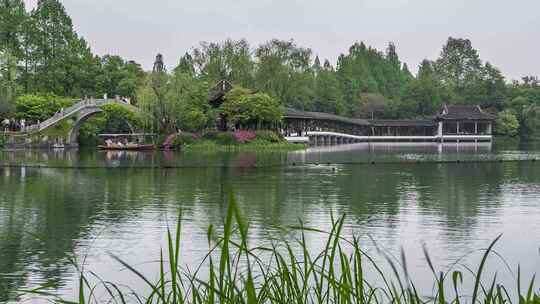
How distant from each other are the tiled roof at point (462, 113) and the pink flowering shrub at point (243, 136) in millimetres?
28873

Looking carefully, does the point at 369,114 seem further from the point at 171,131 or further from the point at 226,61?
the point at 171,131

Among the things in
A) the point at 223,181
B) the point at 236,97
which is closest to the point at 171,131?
the point at 236,97

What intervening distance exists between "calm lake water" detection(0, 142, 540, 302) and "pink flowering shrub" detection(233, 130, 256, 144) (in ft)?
80.8

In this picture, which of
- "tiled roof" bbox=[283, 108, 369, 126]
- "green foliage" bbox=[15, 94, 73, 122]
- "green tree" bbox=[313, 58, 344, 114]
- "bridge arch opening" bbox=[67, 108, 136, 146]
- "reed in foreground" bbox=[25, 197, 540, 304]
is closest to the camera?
"reed in foreground" bbox=[25, 197, 540, 304]

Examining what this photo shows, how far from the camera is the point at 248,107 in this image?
5409 cm

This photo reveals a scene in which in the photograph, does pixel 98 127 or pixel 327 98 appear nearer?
pixel 98 127

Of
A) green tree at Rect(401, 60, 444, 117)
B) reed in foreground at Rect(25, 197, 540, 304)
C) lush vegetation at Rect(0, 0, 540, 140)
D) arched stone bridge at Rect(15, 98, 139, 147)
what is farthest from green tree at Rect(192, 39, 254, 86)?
reed in foreground at Rect(25, 197, 540, 304)

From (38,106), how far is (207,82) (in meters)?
14.2

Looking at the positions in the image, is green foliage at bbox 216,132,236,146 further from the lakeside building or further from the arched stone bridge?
the lakeside building

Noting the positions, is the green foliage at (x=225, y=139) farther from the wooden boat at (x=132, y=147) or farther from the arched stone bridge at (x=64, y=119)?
the arched stone bridge at (x=64, y=119)

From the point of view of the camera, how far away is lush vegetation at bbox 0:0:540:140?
53.6m

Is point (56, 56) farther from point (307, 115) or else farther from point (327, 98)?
point (327, 98)

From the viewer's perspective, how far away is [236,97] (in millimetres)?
54906

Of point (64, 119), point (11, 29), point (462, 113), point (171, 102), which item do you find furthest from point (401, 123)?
point (11, 29)
